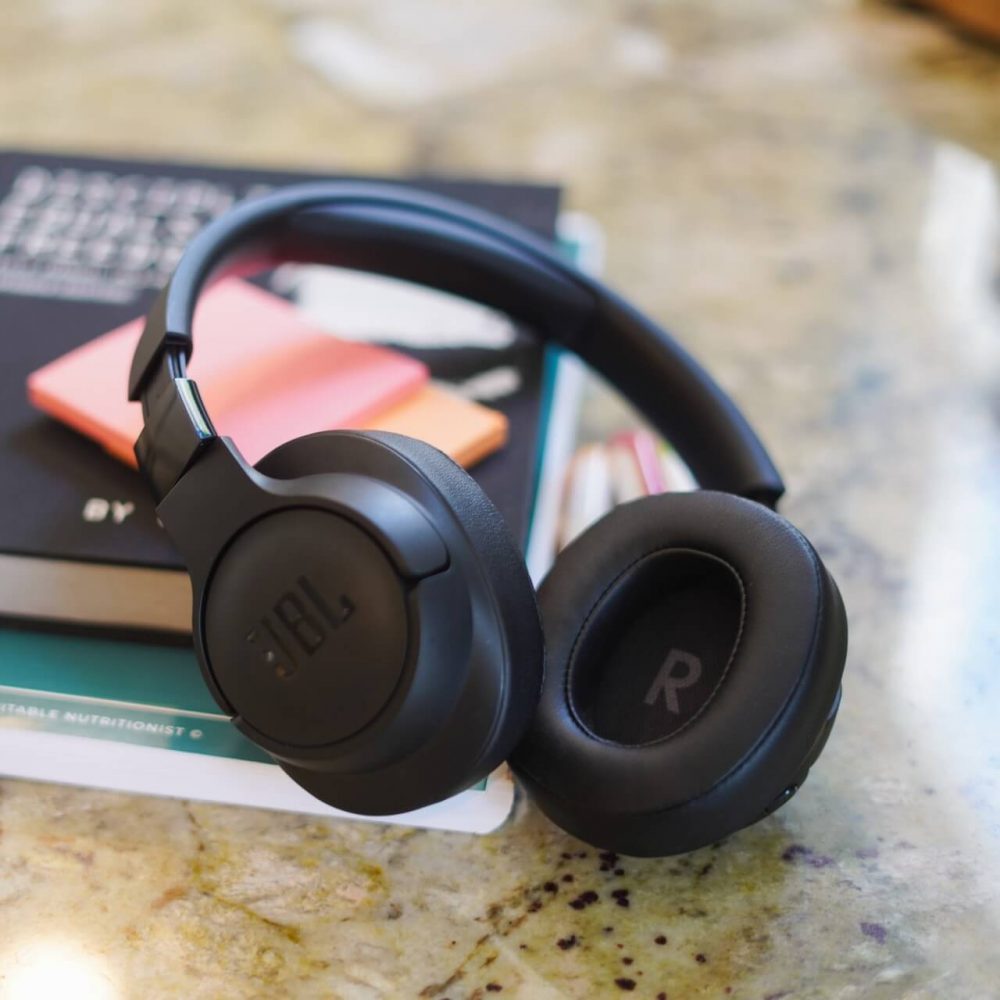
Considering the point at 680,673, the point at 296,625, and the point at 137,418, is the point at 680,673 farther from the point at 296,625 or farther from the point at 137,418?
the point at 137,418

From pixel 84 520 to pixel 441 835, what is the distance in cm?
22

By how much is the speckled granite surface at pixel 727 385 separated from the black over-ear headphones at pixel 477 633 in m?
0.05

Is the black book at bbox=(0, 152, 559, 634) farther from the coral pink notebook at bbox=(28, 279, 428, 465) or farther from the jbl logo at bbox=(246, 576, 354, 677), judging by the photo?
the jbl logo at bbox=(246, 576, 354, 677)

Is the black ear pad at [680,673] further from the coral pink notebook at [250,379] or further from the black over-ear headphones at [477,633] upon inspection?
the coral pink notebook at [250,379]

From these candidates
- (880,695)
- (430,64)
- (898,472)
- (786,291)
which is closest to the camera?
(880,695)

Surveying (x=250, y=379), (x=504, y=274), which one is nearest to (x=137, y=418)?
(x=250, y=379)

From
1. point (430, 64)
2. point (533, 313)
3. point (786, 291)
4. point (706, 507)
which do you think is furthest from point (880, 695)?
point (430, 64)

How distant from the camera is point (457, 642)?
379 mm

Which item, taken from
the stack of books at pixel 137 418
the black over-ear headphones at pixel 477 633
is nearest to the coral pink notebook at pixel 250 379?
the stack of books at pixel 137 418

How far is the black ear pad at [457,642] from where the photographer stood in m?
0.38

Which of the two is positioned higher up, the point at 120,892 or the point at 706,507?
the point at 706,507

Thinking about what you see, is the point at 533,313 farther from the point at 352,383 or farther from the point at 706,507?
the point at 706,507

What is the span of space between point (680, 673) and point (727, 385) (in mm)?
318

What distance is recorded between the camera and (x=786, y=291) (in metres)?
0.81
